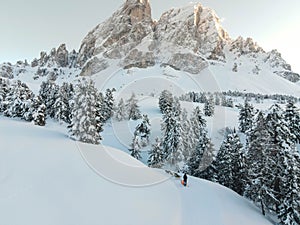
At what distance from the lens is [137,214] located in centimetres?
1022

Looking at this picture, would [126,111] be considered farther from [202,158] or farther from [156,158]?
[202,158]

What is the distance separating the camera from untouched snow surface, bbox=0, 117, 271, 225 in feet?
28.3

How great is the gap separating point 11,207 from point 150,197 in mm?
6973

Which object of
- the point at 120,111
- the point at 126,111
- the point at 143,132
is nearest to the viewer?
the point at 143,132

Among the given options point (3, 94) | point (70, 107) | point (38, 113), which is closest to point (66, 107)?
point (70, 107)

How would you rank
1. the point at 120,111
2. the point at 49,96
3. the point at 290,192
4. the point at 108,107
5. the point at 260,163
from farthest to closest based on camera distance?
the point at 120,111
the point at 108,107
the point at 49,96
the point at 260,163
the point at 290,192

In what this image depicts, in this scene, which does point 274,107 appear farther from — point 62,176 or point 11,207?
point 11,207

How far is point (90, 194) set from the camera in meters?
10.7

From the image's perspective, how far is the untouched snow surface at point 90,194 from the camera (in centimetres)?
864

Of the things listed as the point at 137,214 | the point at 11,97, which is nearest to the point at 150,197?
the point at 137,214

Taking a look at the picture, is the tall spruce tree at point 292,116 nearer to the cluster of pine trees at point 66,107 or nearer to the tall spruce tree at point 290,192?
the tall spruce tree at point 290,192

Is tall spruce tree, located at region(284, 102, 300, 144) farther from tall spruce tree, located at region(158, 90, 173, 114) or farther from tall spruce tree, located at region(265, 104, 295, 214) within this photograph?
tall spruce tree, located at region(158, 90, 173, 114)

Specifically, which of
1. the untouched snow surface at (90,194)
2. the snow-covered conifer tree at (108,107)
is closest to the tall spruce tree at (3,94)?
the snow-covered conifer tree at (108,107)

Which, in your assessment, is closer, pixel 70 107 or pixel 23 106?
pixel 23 106
